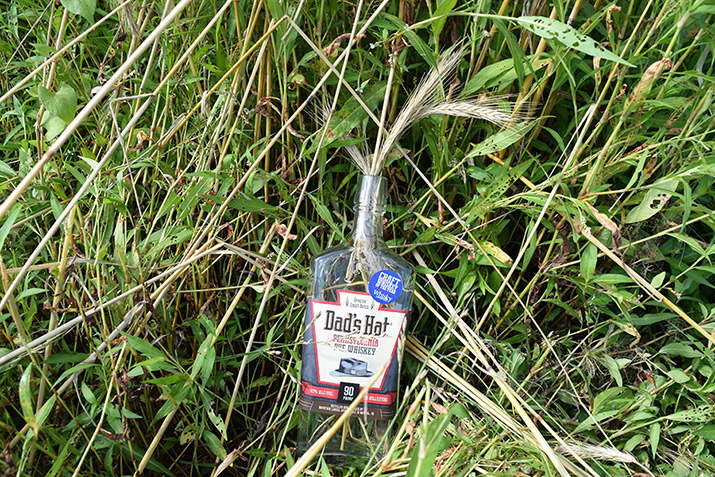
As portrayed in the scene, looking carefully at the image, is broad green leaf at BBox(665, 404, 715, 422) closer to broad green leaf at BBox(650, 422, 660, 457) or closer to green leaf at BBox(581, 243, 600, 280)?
broad green leaf at BBox(650, 422, 660, 457)

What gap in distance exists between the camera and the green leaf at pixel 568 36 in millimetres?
569

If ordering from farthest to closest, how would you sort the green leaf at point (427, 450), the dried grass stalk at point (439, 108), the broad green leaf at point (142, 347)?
the dried grass stalk at point (439, 108)
the broad green leaf at point (142, 347)
the green leaf at point (427, 450)

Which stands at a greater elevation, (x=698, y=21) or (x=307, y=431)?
(x=698, y=21)

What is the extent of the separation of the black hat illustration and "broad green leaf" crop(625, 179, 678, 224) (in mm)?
465

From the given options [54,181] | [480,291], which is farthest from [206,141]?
[480,291]

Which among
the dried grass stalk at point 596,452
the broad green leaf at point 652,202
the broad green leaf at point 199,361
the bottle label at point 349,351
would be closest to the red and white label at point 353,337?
the bottle label at point 349,351

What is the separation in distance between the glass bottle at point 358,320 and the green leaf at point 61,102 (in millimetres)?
399

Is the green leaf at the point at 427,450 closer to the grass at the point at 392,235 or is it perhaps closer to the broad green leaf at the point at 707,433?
the grass at the point at 392,235

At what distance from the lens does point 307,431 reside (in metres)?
0.82

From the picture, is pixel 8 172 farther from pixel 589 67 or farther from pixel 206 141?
pixel 589 67

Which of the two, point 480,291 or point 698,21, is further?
point 480,291

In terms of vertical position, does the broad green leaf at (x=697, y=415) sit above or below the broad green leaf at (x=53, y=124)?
below

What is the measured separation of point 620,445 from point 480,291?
33cm

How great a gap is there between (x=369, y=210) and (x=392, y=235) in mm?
99
